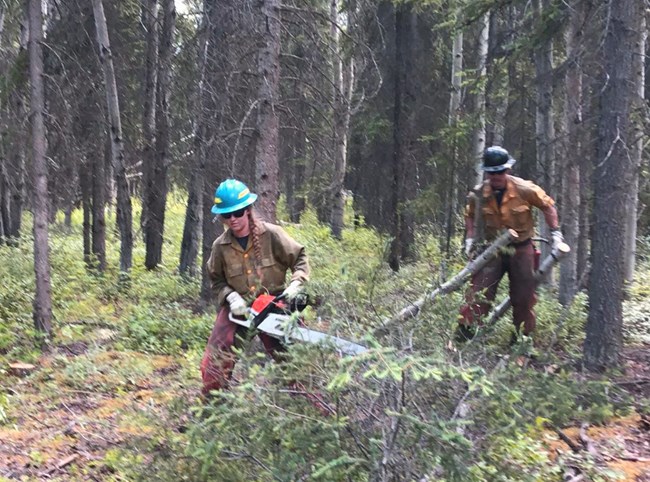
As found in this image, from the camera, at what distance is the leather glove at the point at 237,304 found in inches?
187

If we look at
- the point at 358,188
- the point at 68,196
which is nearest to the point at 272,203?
the point at 68,196

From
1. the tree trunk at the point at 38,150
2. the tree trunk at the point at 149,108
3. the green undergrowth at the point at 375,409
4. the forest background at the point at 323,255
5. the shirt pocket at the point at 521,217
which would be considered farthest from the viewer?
the tree trunk at the point at 149,108

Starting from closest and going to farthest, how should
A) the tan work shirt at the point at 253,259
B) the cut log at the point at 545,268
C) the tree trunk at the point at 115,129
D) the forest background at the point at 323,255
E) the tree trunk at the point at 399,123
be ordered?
the forest background at the point at 323,255, the tan work shirt at the point at 253,259, the cut log at the point at 545,268, the tree trunk at the point at 115,129, the tree trunk at the point at 399,123

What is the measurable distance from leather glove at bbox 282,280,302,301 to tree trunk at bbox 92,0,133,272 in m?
8.14

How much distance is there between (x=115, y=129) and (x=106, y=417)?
727cm

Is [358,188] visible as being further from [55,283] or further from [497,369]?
[497,369]

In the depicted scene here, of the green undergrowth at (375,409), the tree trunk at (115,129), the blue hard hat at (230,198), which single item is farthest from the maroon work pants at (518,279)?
the tree trunk at (115,129)

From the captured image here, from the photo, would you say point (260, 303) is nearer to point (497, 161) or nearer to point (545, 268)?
point (497, 161)

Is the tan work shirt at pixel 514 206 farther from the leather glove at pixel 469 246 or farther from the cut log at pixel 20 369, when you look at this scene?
the cut log at pixel 20 369

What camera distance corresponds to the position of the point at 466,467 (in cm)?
286

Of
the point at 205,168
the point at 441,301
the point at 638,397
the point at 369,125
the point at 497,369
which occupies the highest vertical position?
the point at 369,125

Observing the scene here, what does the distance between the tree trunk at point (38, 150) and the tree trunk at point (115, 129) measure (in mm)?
3225

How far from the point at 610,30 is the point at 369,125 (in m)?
10.6

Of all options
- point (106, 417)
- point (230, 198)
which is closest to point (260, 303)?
point (230, 198)
